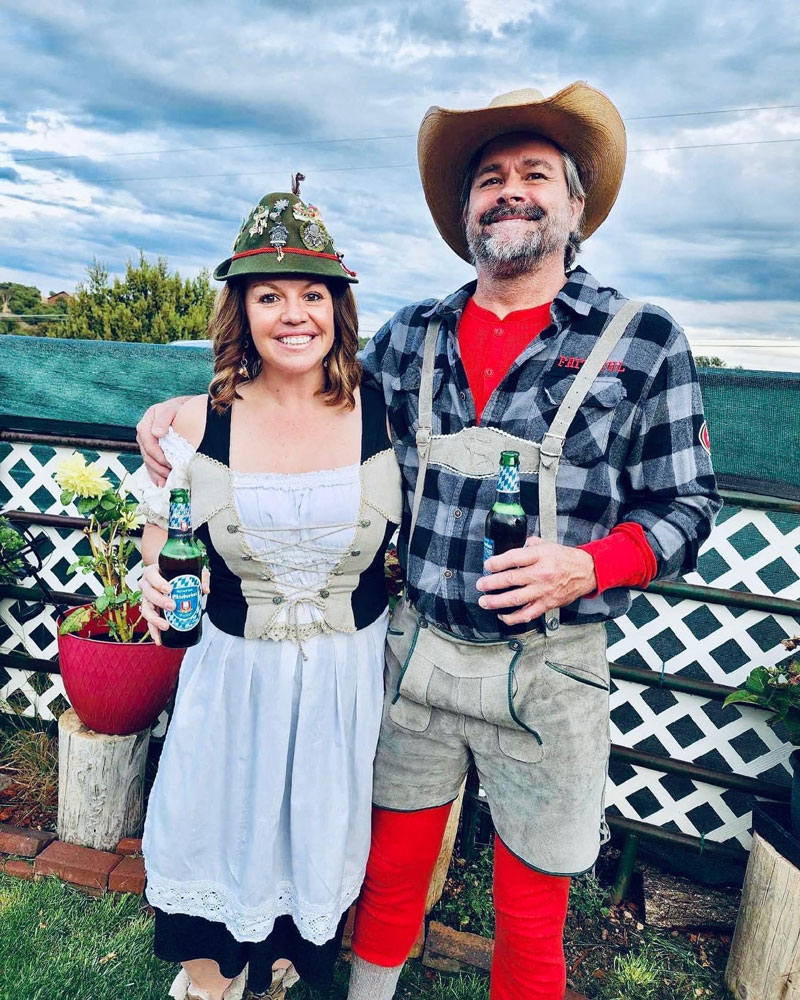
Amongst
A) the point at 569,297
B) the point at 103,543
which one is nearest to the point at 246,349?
the point at 569,297

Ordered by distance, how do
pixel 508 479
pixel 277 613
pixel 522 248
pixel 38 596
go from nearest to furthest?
1. pixel 508 479
2. pixel 522 248
3. pixel 277 613
4. pixel 38 596

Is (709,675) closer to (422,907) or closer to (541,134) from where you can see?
(422,907)

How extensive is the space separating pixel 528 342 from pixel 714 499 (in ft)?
2.04

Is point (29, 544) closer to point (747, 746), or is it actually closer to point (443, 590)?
point (443, 590)

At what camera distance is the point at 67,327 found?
2316 cm

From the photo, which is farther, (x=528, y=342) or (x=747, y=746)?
(x=747, y=746)

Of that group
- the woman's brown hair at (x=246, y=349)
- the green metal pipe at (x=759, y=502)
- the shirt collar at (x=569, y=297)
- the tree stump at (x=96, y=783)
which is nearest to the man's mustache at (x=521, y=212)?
the shirt collar at (x=569, y=297)

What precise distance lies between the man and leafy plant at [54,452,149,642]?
0.86m

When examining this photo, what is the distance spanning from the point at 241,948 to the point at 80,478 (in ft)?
5.66

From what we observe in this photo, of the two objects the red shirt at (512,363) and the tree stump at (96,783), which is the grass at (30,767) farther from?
the red shirt at (512,363)

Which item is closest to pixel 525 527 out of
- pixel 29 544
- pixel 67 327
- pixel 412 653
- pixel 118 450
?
pixel 412 653

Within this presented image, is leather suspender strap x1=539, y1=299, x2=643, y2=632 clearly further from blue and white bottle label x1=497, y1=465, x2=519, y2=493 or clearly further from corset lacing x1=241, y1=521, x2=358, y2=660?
corset lacing x1=241, y1=521, x2=358, y2=660

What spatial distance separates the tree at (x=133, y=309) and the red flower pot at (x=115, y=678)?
1983cm

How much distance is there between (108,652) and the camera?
280cm
